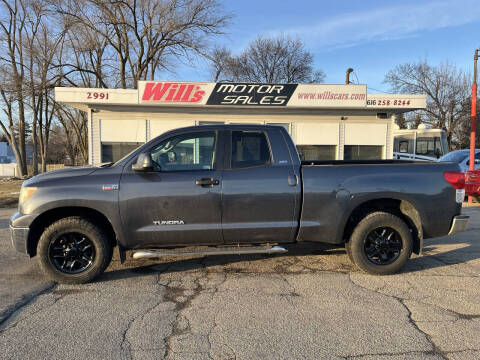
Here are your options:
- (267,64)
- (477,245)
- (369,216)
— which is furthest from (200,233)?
(267,64)

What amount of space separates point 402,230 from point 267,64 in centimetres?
3345

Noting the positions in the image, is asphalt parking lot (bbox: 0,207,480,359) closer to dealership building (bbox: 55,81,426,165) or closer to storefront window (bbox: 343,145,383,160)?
dealership building (bbox: 55,81,426,165)

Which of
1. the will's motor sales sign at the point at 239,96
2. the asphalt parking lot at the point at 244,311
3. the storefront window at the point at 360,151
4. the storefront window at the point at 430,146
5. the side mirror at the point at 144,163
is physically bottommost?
the asphalt parking lot at the point at 244,311

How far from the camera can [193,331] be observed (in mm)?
2928

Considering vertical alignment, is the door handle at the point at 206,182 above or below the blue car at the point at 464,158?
below

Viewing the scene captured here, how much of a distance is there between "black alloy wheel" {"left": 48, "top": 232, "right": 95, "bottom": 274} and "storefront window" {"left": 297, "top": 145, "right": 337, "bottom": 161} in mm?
9988

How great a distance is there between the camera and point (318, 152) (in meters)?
12.9

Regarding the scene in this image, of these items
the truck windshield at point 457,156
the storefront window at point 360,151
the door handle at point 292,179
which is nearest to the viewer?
the door handle at point 292,179

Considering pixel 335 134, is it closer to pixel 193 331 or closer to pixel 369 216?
pixel 369 216

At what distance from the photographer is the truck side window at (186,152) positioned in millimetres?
4105

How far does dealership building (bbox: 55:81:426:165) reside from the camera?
1148 centimetres

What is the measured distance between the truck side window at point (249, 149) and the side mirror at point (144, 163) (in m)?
1.03

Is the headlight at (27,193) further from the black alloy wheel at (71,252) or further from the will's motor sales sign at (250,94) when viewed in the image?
the will's motor sales sign at (250,94)

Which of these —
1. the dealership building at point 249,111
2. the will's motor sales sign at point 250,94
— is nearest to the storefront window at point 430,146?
the dealership building at point 249,111
